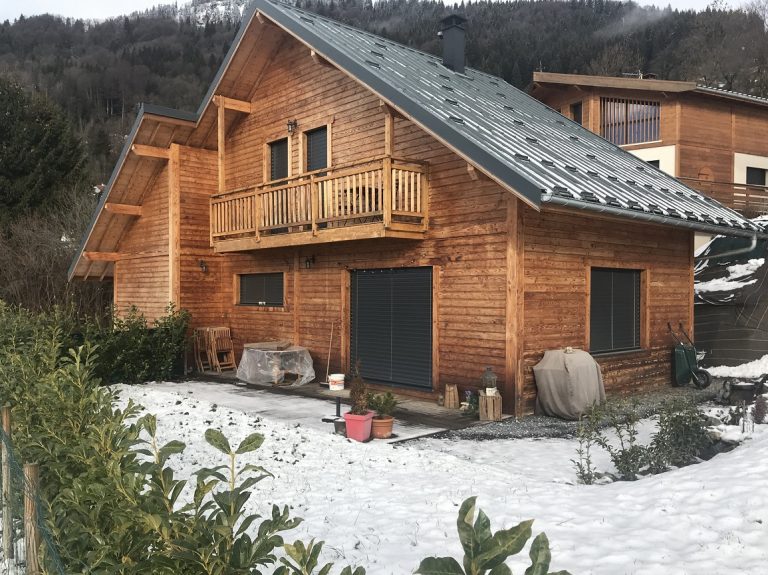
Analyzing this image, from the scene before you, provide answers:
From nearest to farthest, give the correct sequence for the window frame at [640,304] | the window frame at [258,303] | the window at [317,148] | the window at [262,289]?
the window frame at [640,304] → the window at [317,148] → the window frame at [258,303] → the window at [262,289]

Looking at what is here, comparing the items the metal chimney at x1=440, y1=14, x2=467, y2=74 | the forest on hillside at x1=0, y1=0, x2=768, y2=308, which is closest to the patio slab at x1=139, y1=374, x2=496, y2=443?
the metal chimney at x1=440, y1=14, x2=467, y2=74

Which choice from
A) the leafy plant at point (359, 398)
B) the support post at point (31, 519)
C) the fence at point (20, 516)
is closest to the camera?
the fence at point (20, 516)

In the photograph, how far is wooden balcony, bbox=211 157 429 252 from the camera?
10.2m

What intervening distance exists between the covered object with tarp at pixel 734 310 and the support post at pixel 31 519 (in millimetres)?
13378

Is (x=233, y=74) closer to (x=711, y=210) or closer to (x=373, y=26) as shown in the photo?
(x=711, y=210)

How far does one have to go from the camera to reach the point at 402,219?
1044cm

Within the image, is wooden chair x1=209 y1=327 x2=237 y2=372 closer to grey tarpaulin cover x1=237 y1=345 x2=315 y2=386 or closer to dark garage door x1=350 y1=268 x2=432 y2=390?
grey tarpaulin cover x1=237 y1=345 x2=315 y2=386

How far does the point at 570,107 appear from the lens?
26969mm

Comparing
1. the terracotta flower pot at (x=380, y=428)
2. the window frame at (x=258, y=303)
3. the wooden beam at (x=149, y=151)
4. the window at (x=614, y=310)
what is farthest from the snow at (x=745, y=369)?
the wooden beam at (x=149, y=151)

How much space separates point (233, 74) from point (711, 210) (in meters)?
10.4

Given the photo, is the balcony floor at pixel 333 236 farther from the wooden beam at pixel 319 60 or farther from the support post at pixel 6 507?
the support post at pixel 6 507

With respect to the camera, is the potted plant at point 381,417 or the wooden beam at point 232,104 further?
the wooden beam at point 232,104

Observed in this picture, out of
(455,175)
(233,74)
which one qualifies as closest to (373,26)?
(233,74)

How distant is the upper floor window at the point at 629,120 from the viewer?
2452cm
